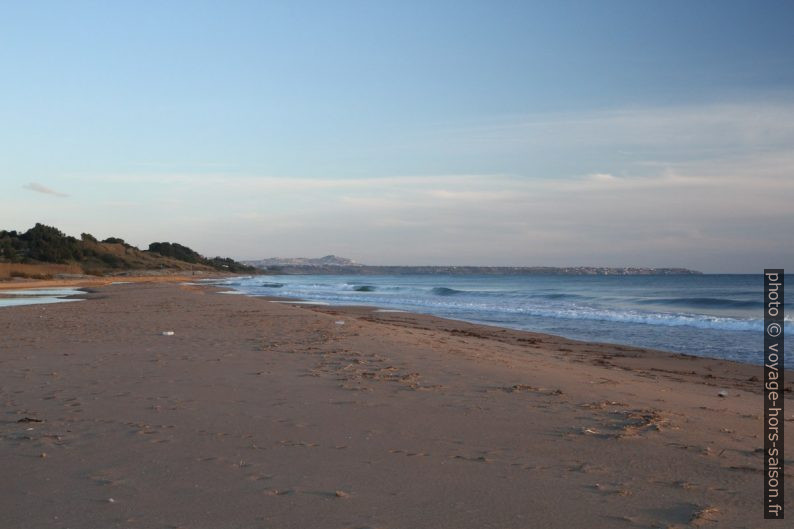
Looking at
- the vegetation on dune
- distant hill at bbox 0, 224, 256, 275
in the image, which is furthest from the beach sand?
the vegetation on dune

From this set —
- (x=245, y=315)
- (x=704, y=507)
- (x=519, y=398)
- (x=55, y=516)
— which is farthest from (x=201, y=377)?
(x=245, y=315)

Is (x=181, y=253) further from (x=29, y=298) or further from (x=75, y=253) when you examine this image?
(x=29, y=298)

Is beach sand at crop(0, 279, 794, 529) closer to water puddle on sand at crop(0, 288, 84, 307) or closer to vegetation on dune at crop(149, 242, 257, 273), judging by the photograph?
water puddle on sand at crop(0, 288, 84, 307)

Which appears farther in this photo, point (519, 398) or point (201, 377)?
point (201, 377)

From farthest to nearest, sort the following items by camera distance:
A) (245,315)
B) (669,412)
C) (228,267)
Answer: (228,267) → (245,315) → (669,412)

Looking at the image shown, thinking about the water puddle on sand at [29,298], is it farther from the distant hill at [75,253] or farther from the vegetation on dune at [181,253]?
the vegetation on dune at [181,253]

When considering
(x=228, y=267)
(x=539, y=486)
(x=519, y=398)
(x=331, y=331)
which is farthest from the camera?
(x=228, y=267)

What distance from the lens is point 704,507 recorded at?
422 centimetres

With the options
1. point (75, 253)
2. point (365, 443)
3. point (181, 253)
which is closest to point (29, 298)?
point (365, 443)

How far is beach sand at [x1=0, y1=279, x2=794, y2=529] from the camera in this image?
13.6 feet

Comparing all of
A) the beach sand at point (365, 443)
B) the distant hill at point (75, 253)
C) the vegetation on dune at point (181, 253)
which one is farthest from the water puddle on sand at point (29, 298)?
the vegetation on dune at point (181, 253)

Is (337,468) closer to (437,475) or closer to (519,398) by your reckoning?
(437,475)

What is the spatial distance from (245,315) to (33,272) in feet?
145

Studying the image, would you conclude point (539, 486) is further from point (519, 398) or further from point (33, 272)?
point (33, 272)
